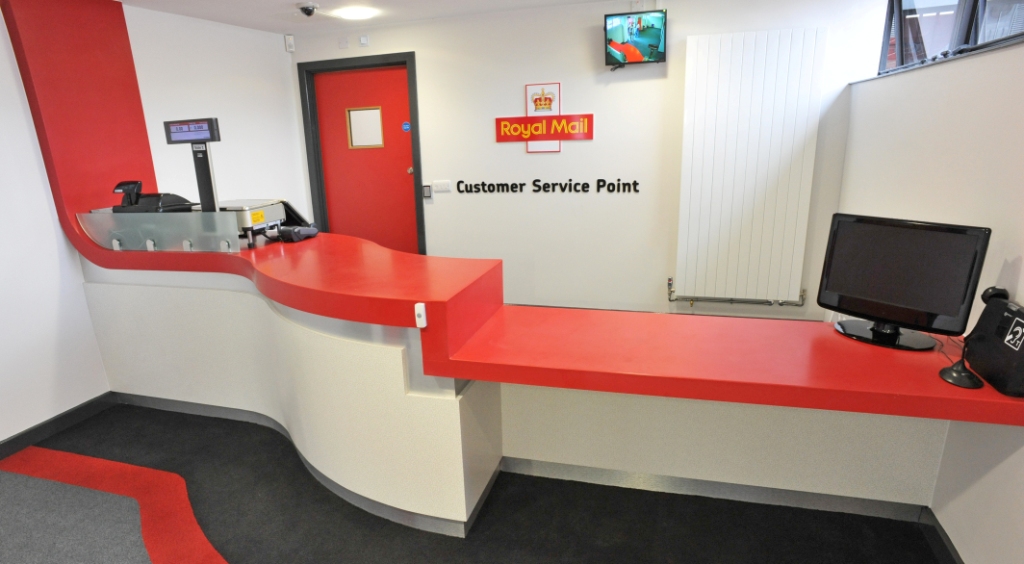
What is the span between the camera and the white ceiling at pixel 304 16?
338 cm

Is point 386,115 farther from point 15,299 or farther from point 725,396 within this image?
point 725,396

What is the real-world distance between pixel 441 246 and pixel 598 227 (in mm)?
1347

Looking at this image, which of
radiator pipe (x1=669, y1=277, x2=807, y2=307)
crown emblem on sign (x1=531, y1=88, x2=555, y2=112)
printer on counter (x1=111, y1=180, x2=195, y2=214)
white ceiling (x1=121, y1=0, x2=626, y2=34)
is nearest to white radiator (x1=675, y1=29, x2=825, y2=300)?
radiator pipe (x1=669, y1=277, x2=807, y2=307)

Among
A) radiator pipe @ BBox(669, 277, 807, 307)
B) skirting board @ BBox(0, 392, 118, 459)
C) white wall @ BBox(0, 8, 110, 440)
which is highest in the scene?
white wall @ BBox(0, 8, 110, 440)

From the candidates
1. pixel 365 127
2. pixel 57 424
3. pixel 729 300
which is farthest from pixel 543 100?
pixel 57 424

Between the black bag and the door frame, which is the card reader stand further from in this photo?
the black bag

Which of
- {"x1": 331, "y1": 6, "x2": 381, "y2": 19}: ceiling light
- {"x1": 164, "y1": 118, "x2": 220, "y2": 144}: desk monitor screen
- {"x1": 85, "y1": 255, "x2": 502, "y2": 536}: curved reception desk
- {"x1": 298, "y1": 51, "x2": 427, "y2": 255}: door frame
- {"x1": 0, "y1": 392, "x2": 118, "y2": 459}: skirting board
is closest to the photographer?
{"x1": 85, "y1": 255, "x2": 502, "y2": 536}: curved reception desk

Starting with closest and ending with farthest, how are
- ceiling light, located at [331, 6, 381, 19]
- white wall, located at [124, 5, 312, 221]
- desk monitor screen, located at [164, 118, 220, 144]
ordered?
desk monitor screen, located at [164, 118, 220, 144], white wall, located at [124, 5, 312, 221], ceiling light, located at [331, 6, 381, 19]

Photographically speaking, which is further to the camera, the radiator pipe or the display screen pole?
the radiator pipe

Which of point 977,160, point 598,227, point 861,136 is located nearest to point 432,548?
point 977,160

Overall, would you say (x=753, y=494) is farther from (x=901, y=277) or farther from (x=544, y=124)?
(x=544, y=124)

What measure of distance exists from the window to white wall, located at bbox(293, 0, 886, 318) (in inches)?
10.4

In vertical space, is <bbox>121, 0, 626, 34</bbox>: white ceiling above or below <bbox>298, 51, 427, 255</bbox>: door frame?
above

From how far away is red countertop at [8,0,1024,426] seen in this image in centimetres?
153
